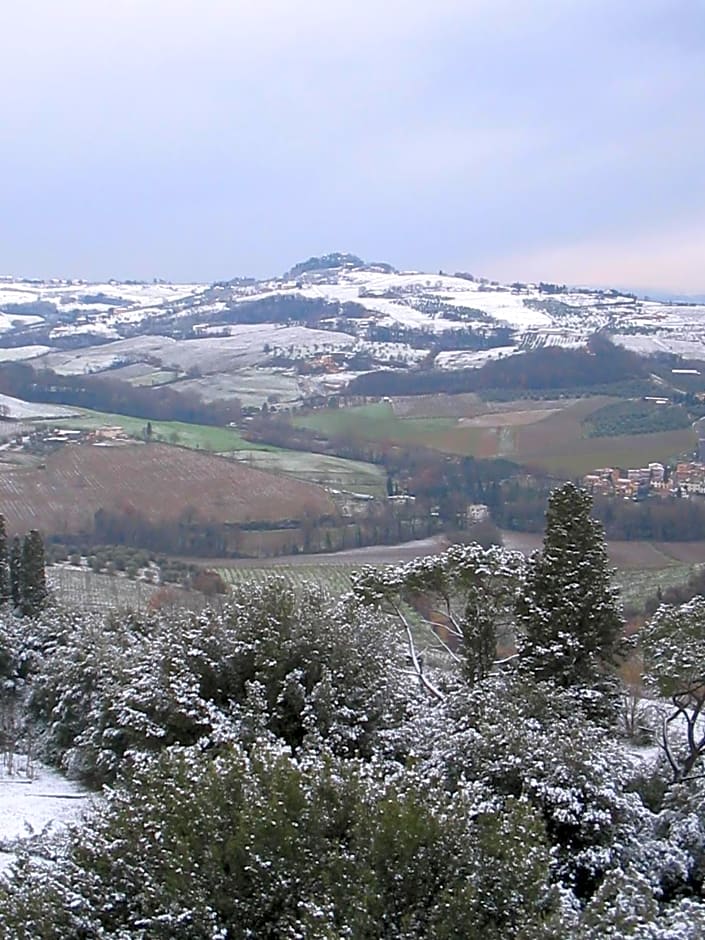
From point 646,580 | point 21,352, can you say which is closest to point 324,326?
point 21,352

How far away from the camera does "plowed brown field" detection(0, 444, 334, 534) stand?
33.0 metres

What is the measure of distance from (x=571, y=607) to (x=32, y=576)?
11.1 m

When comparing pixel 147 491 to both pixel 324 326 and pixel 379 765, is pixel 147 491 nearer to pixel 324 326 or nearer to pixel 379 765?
pixel 379 765

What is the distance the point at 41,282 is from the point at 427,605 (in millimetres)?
171687

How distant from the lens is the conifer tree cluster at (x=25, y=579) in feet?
60.4

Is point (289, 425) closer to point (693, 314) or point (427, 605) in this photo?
point (427, 605)

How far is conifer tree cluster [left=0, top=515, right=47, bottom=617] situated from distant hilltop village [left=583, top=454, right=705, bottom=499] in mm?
15047

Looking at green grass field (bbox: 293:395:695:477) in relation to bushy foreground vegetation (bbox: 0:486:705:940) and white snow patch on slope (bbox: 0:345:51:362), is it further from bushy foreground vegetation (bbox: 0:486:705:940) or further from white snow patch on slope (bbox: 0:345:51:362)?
white snow patch on slope (bbox: 0:345:51:362)

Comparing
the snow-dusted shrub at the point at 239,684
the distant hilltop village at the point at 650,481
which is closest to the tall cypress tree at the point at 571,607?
the snow-dusted shrub at the point at 239,684

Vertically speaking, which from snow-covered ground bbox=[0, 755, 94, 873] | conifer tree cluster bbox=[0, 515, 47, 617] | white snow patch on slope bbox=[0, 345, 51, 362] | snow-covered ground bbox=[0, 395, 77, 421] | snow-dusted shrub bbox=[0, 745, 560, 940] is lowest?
snow-covered ground bbox=[0, 755, 94, 873]

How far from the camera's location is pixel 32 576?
18.5 meters

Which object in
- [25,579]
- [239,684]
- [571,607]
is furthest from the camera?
[25,579]

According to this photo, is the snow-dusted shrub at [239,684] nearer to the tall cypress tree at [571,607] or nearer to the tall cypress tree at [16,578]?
the tall cypress tree at [571,607]

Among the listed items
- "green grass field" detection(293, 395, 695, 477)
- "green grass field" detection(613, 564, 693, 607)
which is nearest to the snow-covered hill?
"green grass field" detection(293, 395, 695, 477)
